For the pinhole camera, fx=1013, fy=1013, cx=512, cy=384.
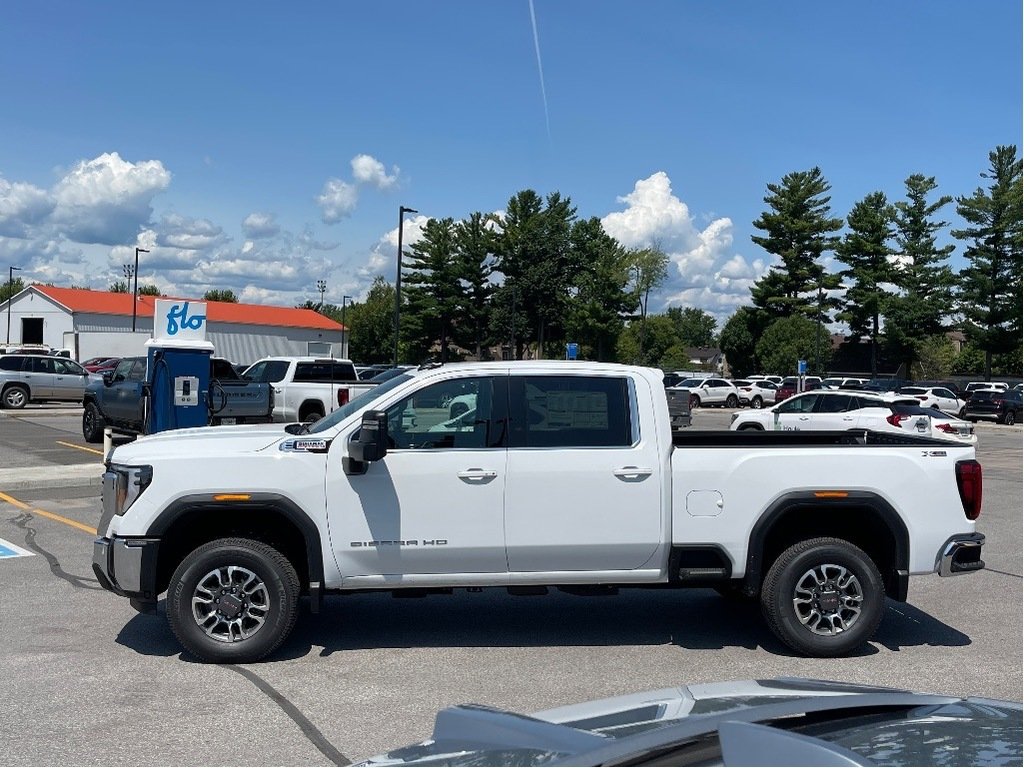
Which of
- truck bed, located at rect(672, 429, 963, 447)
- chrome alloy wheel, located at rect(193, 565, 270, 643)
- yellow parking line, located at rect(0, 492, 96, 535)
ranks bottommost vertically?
yellow parking line, located at rect(0, 492, 96, 535)

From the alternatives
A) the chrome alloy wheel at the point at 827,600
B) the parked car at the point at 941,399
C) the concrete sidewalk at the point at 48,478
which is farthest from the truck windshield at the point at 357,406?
the parked car at the point at 941,399

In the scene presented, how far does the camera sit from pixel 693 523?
652cm

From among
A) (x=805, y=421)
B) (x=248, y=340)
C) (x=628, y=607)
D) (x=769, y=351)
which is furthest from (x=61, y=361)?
(x=769, y=351)

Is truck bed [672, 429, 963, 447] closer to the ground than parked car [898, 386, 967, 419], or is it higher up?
closer to the ground

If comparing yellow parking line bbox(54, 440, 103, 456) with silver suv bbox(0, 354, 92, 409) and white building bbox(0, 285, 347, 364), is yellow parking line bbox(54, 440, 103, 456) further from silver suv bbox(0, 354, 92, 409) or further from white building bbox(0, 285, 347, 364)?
white building bbox(0, 285, 347, 364)

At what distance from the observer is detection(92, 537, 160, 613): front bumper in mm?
6203

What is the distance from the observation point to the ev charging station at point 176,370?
47.3 feet

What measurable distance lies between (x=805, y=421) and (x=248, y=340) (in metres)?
66.6

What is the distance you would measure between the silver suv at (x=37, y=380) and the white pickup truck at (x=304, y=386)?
11.6m

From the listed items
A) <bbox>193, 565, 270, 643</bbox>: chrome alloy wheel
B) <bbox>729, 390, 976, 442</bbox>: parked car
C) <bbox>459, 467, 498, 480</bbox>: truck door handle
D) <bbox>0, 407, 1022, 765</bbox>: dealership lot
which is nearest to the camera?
<bbox>0, 407, 1022, 765</bbox>: dealership lot

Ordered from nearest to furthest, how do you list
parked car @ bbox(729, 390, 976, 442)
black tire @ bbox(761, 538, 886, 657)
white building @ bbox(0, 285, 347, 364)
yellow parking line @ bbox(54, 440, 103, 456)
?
1. black tire @ bbox(761, 538, 886, 657)
2. yellow parking line @ bbox(54, 440, 103, 456)
3. parked car @ bbox(729, 390, 976, 442)
4. white building @ bbox(0, 285, 347, 364)

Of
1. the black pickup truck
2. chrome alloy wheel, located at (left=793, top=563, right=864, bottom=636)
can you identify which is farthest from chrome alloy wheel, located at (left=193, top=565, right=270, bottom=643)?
the black pickup truck

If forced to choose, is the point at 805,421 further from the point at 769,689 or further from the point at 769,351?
the point at 769,351

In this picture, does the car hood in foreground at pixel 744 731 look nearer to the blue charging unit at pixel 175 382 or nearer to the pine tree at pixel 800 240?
the blue charging unit at pixel 175 382
